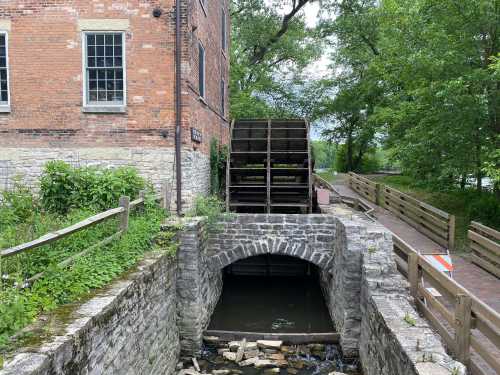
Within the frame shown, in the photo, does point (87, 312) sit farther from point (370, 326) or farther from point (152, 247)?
point (370, 326)

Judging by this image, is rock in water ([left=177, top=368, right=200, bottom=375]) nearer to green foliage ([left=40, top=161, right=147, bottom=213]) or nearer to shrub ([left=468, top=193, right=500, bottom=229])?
green foliage ([left=40, top=161, right=147, bottom=213])

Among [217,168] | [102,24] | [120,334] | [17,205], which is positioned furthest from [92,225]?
[217,168]

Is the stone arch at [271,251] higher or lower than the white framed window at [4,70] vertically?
lower

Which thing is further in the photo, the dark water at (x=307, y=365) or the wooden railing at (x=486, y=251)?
the wooden railing at (x=486, y=251)

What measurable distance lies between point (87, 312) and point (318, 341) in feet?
17.2

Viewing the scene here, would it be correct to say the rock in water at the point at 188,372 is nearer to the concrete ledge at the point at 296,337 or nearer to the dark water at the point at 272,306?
the concrete ledge at the point at 296,337

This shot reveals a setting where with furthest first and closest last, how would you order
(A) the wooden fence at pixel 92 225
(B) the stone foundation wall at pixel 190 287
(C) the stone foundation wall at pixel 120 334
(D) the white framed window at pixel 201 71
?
(D) the white framed window at pixel 201 71 < (B) the stone foundation wall at pixel 190 287 < (A) the wooden fence at pixel 92 225 < (C) the stone foundation wall at pixel 120 334

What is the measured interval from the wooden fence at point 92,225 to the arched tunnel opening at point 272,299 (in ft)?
10.9

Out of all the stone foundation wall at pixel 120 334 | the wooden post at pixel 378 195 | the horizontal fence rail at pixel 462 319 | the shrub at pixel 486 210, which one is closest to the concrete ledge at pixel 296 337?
the stone foundation wall at pixel 120 334

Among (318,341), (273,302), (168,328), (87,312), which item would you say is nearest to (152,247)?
(168,328)

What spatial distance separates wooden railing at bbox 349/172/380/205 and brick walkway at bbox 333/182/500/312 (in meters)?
3.22

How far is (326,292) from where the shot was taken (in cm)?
1010

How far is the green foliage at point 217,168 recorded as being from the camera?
11703 millimetres

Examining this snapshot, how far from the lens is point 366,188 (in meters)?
17.8
